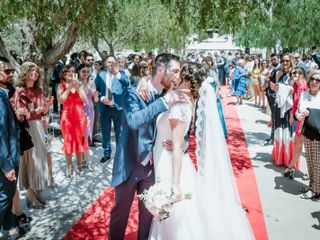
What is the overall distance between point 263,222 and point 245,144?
4.35 m

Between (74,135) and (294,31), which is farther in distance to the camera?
(294,31)

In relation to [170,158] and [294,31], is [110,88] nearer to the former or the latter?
[170,158]

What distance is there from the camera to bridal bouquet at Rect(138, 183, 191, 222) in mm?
3066

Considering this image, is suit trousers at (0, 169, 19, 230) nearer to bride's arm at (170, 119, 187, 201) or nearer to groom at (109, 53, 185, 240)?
groom at (109, 53, 185, 240)

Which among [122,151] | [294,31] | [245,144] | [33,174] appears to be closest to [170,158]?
[122,151]

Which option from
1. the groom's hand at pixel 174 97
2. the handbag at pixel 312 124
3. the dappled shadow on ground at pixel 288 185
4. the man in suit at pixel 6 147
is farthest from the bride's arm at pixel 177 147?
the dappled shadow on ground at pixel 288 185

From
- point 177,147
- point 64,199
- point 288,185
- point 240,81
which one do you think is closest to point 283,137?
point 288,185

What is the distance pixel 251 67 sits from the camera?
696 inches

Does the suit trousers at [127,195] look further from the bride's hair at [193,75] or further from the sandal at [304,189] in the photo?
the sandal at [304,189]

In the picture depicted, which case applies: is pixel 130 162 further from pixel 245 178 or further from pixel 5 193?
pixel 245 178

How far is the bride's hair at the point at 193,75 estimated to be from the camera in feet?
11.8

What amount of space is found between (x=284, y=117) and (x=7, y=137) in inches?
198

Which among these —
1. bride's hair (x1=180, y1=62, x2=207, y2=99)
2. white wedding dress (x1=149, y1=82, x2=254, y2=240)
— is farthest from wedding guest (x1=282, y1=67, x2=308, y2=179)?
bride's hair (x1=180, y1=62, x2=207, y2=99)

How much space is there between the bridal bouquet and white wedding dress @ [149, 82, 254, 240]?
0.13 metres
